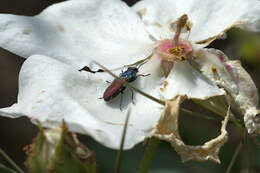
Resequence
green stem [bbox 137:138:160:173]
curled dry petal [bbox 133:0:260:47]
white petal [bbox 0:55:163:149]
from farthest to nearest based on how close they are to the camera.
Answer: curled dry petal [bbox 133:0:260:47] < green stem [bbox 137:138:160:173] < white petal [bbox 0:55:163:149]

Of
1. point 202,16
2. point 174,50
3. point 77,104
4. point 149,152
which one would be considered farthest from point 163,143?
point 77,104

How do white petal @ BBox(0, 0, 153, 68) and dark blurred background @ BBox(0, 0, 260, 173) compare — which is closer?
white petal @ BBox(0, 0, 153, 68)

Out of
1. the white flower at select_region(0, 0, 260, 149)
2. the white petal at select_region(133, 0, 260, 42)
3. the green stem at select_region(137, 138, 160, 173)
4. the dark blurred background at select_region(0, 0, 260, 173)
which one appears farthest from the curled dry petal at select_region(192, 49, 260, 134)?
the dark blurred background at select_region(0, 0, 260, 173)

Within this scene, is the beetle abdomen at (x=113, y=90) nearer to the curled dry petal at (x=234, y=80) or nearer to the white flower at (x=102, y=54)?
the white flower at (x=102, y=54)

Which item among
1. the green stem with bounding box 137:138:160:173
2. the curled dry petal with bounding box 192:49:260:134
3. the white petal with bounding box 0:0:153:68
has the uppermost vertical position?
the curled dry petal with bounding box 192:49:260:134

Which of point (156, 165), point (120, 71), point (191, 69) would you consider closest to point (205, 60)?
point (191, 69)

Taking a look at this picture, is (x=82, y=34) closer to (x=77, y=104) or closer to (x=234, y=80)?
(x=77, y=104)

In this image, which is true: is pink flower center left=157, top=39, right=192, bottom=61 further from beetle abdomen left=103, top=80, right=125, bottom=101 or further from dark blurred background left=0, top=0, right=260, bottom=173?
dark blurred background left=0, top=0, right=260, bottom=173
